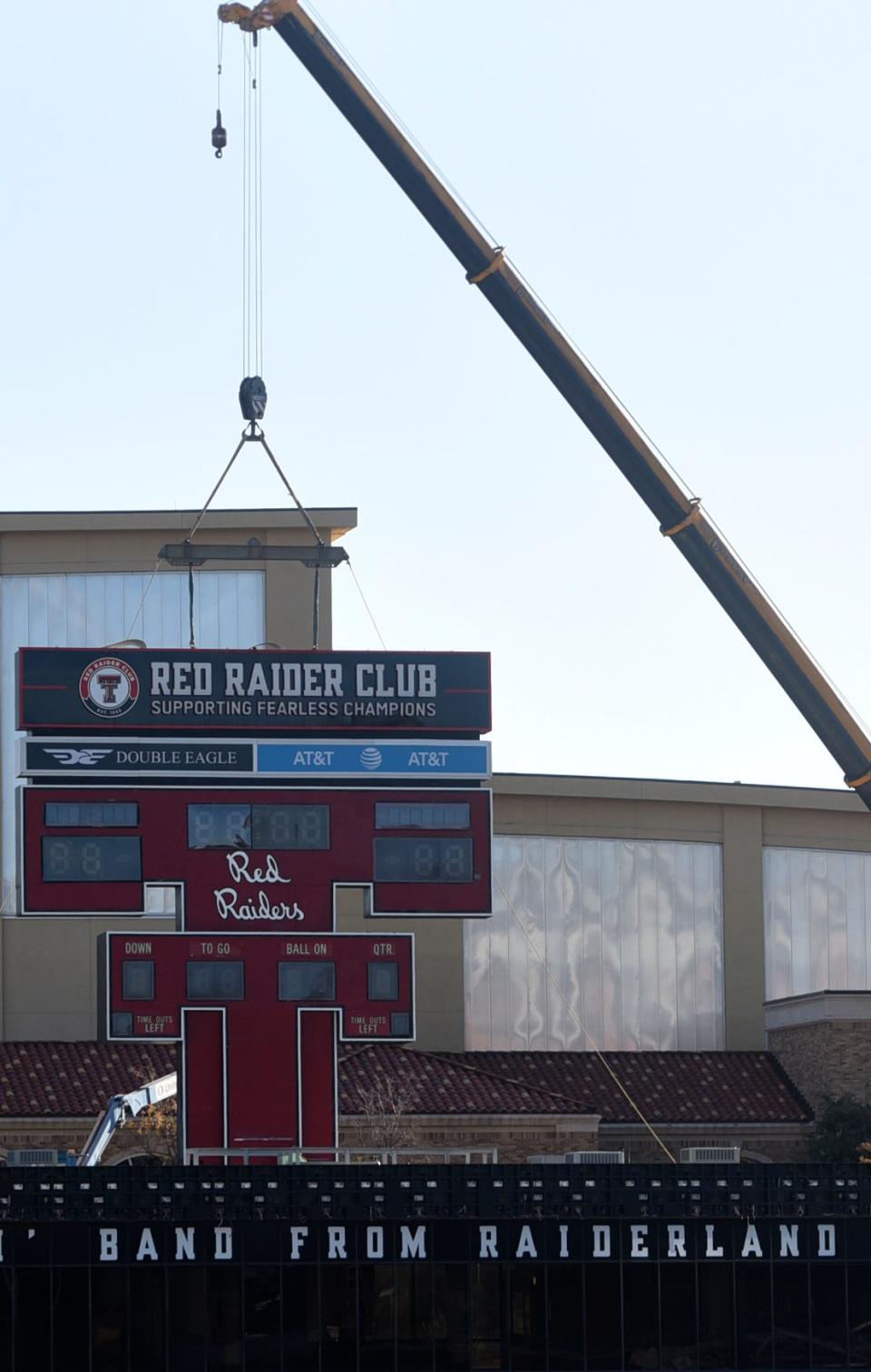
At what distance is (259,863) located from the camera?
51281 mm

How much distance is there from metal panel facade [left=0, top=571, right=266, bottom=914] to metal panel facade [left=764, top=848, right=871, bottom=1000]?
1802cm

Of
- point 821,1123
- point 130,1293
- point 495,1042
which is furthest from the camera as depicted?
point 495,1042

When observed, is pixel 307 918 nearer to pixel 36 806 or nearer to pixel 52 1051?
pixel 36 806

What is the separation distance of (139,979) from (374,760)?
268 inches

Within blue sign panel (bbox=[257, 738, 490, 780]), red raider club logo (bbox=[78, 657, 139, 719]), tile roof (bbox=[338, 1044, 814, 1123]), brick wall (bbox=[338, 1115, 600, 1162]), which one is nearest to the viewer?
red raider club logo (bbox=[78, 657, 139, 719])

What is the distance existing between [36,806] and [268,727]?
205 inches

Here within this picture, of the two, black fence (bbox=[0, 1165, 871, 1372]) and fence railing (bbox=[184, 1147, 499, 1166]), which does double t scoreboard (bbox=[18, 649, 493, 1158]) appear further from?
black fence (bbox=[0, 1165, 871, 1372])

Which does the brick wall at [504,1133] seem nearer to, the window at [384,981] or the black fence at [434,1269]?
the black fence at [434,1269]

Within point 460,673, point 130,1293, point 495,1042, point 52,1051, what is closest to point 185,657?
point 460,673

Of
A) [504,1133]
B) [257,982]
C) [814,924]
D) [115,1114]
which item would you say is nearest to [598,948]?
[814,924]

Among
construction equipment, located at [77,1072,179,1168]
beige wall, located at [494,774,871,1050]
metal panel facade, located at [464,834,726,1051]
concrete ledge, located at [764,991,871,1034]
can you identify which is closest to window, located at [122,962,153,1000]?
construction equipment, located at [77,1072,179,1168]

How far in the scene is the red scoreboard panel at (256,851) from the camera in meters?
50.5

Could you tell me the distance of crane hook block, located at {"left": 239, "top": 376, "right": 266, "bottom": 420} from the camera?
5531cm

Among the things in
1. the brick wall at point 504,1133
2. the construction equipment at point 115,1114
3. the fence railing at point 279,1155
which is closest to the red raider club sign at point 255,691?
the construction equipment at point 115,1114
